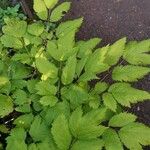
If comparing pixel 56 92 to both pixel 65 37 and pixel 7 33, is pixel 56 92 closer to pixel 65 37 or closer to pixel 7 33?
pixel 65 37

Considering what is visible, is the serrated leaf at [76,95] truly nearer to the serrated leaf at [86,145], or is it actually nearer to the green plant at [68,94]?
the green plant at [68,94]

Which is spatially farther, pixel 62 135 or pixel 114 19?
pixel 114 19

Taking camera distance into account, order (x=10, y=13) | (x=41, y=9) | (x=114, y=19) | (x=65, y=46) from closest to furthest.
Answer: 1. (x=65, y=46)
2. (x=41, y=9)
3. (x=114, y=19)
4. (x=10, y=13)

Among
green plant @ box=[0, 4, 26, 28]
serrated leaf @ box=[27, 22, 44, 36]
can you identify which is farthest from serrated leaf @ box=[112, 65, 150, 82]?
green plant @ box=[0, 4, 26, 28]

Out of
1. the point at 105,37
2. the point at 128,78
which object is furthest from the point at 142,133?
the point at 105,37

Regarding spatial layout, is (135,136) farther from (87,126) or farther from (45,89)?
(45,89)

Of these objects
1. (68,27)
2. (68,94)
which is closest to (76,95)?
(68,94)
